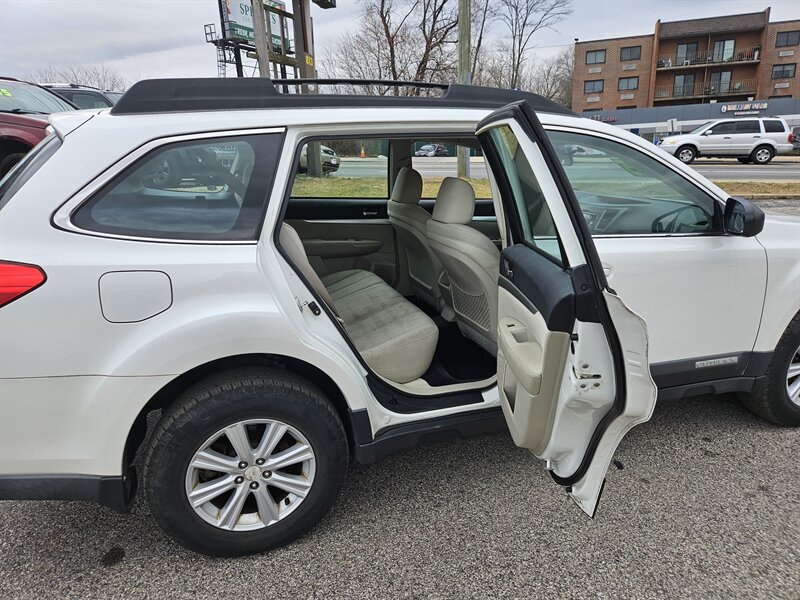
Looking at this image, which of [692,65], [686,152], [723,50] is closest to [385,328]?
[686,152]

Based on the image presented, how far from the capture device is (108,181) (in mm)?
1798

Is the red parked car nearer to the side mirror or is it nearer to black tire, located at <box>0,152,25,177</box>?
black tire, located at <box>0,152,25,177</box>

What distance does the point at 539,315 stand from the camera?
183 cm

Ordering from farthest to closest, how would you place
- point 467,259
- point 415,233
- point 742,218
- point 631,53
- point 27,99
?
1. point 631,53
2. point 27,99
3. point 415,233
4. point 467,259
5. point 742,218

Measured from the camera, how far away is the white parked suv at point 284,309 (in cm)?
171

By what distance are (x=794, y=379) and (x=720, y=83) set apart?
6118 centimetres

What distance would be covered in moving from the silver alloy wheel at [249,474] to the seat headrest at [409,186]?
6.83 feet

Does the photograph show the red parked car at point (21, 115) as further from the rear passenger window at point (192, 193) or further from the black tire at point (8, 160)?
the rear passenger window at point (192, 193)

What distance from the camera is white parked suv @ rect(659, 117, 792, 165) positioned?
22.5 metres

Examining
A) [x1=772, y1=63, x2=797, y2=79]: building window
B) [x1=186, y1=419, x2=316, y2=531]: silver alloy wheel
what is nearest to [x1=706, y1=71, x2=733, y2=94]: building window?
[x1=772, y1=63, x2=797, y2=79]: building window

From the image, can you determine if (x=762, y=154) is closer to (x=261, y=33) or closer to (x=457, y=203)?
(x=261, y=33)

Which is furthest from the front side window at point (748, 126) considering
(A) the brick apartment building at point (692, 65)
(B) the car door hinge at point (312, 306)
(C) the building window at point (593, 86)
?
(C) the building window at point (593, 86)

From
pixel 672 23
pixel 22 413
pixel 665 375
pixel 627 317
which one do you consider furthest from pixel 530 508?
pixel 672 23

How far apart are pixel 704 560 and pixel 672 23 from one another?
61512 mm
